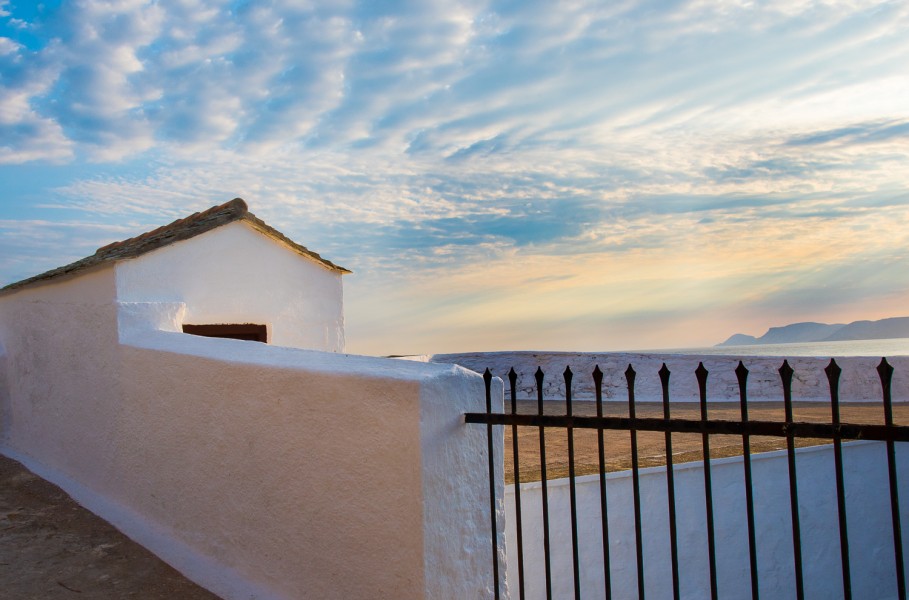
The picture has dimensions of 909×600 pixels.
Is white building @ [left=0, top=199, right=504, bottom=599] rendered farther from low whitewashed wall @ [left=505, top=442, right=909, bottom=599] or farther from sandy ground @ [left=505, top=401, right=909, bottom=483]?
sandy ground @ [left=505, top=401, right=909, bottom=483]

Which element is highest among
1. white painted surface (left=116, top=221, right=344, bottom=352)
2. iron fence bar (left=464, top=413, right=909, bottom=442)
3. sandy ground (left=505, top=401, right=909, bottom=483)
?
white painted surface (left=116, top=221, right=344, bottom=352)

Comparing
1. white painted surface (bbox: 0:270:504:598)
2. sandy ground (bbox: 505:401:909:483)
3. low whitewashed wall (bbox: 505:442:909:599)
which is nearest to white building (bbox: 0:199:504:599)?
white painted surface (bbox: 0:270:504:598)

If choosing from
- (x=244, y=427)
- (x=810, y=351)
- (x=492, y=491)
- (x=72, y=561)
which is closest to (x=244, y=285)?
(x=72, y=561)

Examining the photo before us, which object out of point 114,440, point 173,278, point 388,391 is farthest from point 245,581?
point 173,278

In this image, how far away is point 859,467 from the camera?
28.7ft

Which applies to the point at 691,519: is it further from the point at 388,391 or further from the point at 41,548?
the point at 41,548

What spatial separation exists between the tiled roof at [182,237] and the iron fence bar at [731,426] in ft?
15.4

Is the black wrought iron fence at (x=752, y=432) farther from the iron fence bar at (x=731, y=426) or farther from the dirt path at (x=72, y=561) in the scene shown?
the dirt path at (x=72, y=561)

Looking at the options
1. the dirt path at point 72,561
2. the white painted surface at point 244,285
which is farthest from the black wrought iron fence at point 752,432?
the white painted surface at point 244,285

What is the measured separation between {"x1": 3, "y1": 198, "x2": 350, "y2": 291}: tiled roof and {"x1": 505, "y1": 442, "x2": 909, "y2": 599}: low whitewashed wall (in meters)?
4.06

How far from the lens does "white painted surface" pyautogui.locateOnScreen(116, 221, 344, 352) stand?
662cm

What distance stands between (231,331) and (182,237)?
122 centimetres

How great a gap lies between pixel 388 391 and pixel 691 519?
17.0ft

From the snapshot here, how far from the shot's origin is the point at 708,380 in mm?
14453
